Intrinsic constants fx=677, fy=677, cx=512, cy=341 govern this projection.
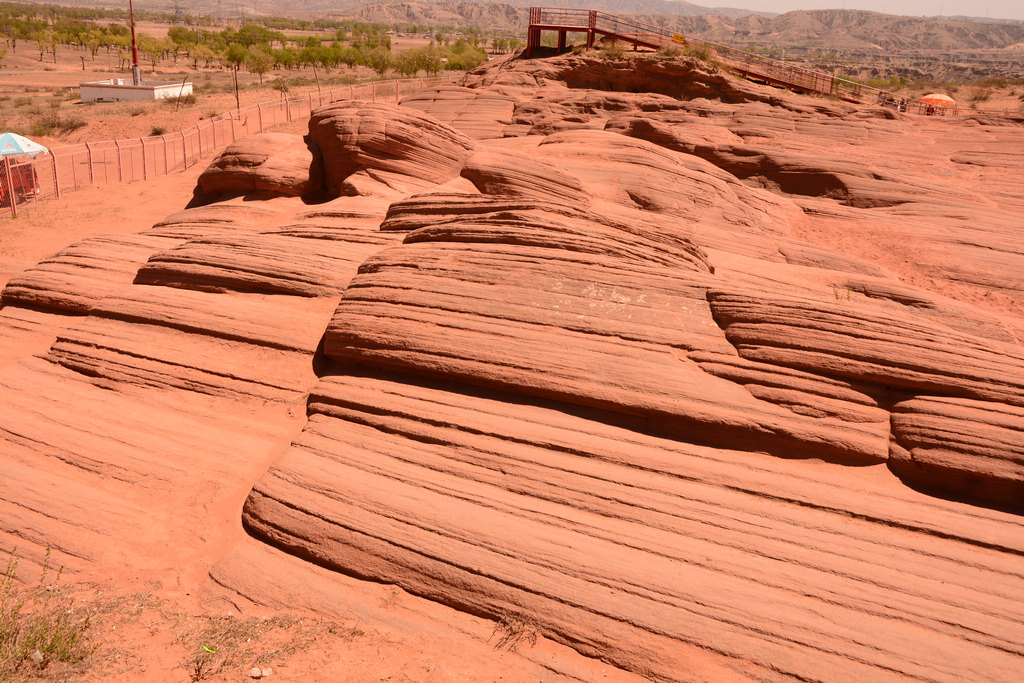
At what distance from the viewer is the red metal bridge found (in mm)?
30688

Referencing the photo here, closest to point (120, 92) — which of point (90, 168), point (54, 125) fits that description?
point (54, 125)

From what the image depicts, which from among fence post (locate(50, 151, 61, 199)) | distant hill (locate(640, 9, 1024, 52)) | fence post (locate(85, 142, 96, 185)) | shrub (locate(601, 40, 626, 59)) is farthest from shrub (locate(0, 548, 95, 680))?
distant hill (locate(640, 9, 1024, 52))

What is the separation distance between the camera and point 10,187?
66.2 ft

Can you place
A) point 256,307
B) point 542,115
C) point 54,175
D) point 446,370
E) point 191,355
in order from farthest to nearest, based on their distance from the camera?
point 542,115 < point 54,175 < point 256,307 < point 191,355 < point 446,370

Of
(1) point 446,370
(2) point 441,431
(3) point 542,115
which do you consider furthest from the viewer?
(3) point 542,115

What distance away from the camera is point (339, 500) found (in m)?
6.41

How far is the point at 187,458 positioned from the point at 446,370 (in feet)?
9.52

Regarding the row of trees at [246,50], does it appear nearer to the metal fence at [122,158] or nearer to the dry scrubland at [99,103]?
the dry scrubland at [99,103]

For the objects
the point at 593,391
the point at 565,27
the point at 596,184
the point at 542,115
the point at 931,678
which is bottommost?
the point at 931,678

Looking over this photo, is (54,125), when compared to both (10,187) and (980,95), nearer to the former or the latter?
(10,187)

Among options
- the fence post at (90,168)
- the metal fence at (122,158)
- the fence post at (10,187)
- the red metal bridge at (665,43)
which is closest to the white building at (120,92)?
the metal fence at (122,158)

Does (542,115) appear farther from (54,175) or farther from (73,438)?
(73,438)

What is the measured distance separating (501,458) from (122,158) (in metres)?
26.1

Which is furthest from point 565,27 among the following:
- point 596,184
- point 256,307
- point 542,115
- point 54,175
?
point 256,307
